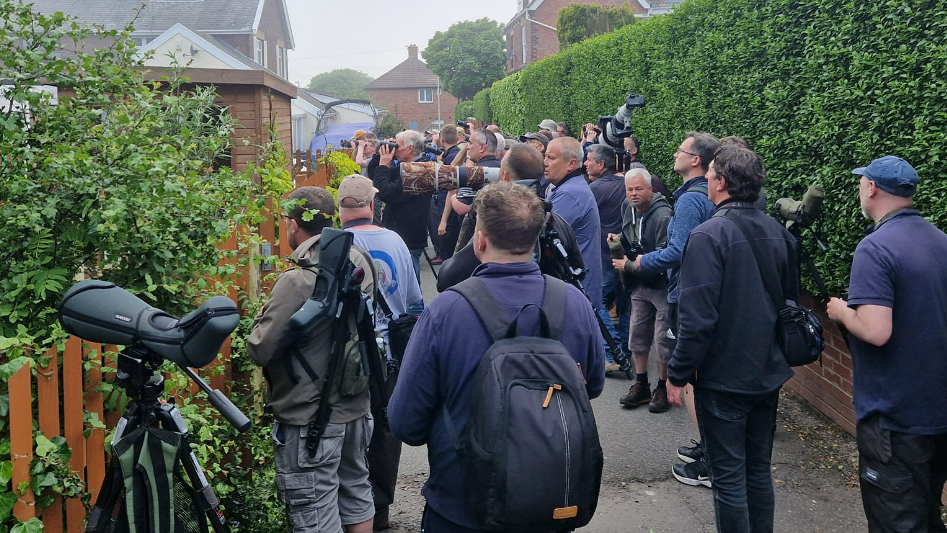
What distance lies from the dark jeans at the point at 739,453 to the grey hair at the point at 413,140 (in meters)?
6.15

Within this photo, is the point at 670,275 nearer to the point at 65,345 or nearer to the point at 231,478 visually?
the point at 231,478

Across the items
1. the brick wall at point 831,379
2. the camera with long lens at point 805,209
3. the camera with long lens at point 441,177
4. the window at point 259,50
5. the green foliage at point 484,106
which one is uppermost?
the window at point 259,50

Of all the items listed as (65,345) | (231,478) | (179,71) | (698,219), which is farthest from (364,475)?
(698,219)

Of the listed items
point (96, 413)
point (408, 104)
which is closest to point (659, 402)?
point (96, 413)

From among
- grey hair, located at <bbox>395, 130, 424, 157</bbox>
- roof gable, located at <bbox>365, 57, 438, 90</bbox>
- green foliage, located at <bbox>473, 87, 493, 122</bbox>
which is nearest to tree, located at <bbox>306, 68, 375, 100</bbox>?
roof gable, located at <bbox>365, 57, 438, 90</bbox>

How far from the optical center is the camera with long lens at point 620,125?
751cm

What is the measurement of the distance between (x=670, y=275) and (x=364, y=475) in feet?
9.50

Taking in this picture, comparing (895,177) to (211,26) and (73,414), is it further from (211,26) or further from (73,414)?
(211,26)

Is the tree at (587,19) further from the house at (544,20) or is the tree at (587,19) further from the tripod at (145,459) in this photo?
the tripod at (145,459)

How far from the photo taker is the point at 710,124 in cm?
779

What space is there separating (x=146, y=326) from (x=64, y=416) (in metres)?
0.67

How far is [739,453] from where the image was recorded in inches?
156

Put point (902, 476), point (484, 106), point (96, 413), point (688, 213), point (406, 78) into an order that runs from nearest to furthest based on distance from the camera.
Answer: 1. point (96, 413)
2. point (902, 476)
3. point (688, 213)
4. point (484, 106)
5. point (406, 78)

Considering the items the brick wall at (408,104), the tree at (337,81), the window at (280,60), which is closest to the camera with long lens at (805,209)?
the window at (280,60)
